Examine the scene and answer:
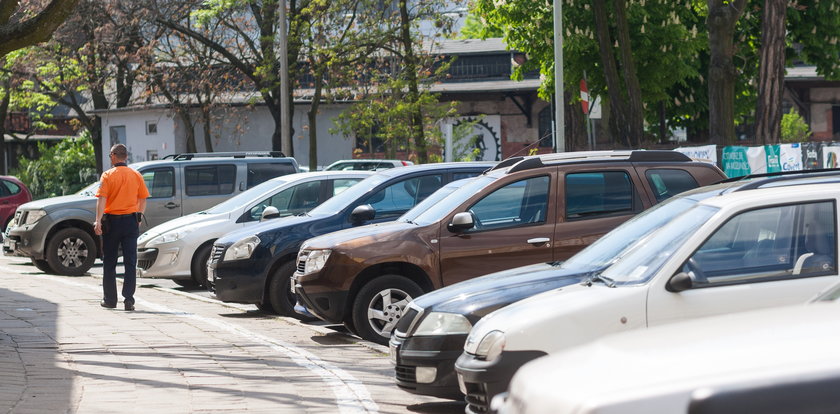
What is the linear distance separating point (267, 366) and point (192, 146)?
1270 inches

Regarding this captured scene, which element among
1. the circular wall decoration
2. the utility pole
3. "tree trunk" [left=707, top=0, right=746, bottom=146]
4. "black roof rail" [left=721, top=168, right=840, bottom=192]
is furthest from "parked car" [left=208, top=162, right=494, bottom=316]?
the circular wall decoration

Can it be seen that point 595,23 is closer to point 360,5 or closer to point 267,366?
point 360,5

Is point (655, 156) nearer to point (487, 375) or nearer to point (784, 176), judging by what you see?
point (784, 176)

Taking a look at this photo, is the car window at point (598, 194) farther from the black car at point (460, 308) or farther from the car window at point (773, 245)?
the car window at point (773, 245)

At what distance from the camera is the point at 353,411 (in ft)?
25.4

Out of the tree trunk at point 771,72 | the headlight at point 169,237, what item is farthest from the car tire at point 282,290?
the tree trunk at point 771,72

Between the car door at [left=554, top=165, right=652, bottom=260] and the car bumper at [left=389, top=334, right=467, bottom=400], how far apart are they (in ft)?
9.51

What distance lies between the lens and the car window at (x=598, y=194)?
1058cm

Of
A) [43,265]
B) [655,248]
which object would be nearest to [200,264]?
[43,265]

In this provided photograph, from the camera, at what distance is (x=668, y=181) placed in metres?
10.8

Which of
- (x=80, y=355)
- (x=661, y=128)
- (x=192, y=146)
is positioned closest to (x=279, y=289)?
(x=80, y=355)

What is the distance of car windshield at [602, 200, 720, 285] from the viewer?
655 centimetres

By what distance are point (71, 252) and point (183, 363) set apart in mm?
10547

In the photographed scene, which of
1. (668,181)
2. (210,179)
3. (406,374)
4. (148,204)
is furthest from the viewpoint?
(210,179)
